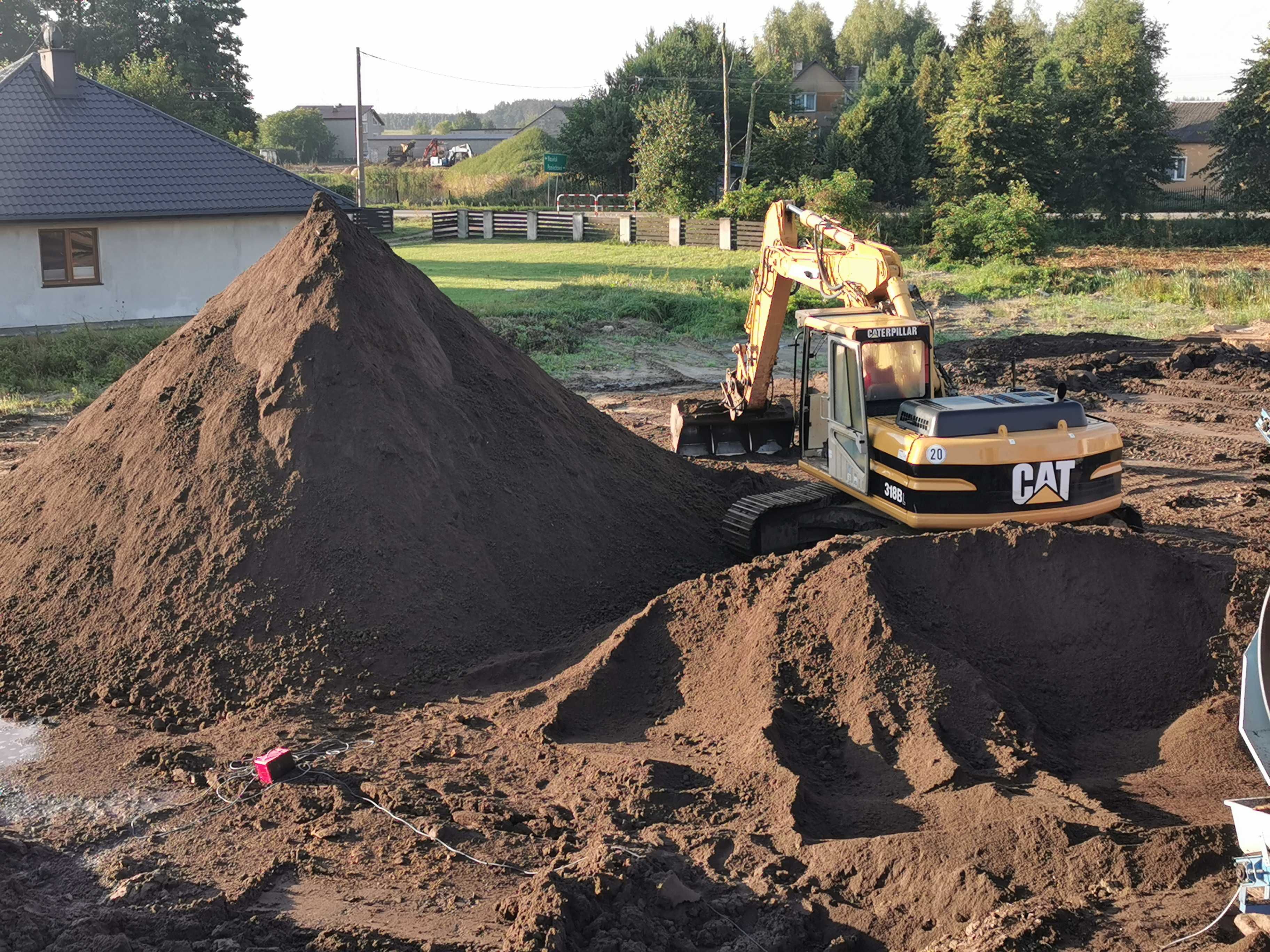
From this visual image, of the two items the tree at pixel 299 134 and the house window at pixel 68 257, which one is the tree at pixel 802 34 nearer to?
the tree at pixel 299 134

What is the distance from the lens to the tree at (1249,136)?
37781mm

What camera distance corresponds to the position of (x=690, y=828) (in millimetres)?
6387

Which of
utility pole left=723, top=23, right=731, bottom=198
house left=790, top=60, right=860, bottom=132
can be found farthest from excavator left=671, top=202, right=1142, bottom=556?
house left=790, top=60, right=860, bottom=132

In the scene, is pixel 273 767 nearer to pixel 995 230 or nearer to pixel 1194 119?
pixel 995 230

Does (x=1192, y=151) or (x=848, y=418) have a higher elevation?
(x=1192, y=151)

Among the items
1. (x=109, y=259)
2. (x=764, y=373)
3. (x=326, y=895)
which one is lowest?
(x=326, y=895)

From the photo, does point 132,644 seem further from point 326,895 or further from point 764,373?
point 764,373

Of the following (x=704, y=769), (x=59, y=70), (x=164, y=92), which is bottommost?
(x=704, y=769)

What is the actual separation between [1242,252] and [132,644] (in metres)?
35.4

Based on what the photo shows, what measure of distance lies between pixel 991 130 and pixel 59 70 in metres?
26.0

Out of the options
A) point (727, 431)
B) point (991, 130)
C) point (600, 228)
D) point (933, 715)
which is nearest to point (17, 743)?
point (933, 715)

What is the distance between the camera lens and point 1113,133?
41938 millimetres

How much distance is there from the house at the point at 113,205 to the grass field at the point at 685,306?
6.34 feet

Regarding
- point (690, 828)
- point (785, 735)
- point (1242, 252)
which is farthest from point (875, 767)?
point (1242, 252)
